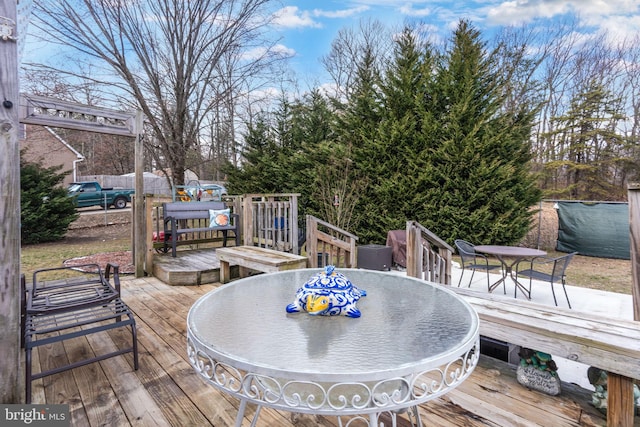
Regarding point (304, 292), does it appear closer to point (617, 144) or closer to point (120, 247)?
point (120, 247)

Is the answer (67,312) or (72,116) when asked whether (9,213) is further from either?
(72,116)

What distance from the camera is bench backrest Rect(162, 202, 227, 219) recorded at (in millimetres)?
4703

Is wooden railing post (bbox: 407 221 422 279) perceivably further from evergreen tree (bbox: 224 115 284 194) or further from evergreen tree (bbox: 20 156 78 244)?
evergreen tree (bbox: 20 156 78 244)

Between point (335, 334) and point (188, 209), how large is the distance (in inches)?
165

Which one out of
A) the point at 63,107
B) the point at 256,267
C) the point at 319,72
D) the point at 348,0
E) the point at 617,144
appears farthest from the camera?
the point at 319,72

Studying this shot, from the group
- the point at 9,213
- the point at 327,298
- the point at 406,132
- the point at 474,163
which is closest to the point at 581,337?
the point at 327,298

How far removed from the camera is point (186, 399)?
1.86 m

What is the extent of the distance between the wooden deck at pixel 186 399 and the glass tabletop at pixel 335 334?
0.65 metres

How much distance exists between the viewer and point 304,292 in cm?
146

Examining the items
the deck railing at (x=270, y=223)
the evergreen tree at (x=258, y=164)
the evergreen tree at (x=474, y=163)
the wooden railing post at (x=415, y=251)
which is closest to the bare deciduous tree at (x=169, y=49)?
the evergreen tree at (x=258, y=164)

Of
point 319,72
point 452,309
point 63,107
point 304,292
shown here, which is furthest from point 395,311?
point 319,72

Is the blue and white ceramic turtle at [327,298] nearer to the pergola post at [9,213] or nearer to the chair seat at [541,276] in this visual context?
the pergola post at [9,213]

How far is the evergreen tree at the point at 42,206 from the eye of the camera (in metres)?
7.60

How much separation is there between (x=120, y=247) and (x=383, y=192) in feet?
20.3
